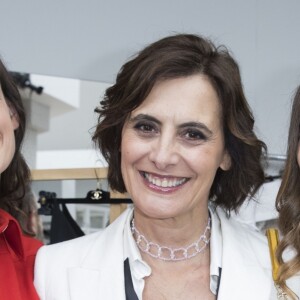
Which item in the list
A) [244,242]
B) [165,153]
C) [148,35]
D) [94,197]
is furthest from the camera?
[148,35]

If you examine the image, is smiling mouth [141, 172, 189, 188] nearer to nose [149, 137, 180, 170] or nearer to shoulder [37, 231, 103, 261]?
nose [149, 137, 180, 170]

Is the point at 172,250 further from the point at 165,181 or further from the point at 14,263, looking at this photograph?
the point at 14,263

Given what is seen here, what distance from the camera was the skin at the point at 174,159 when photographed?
89.4 inches

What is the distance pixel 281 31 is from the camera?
3.65 meters

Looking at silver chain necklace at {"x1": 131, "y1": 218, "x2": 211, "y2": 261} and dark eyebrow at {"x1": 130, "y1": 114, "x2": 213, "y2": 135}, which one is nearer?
dark eyebrow at {"x1": 130, "y1": 114, "x2": 213, "y2": 135}

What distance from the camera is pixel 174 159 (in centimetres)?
226

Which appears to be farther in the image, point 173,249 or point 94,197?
point 94,197

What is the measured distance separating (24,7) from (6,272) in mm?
1465

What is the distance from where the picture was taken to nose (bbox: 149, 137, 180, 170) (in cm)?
225

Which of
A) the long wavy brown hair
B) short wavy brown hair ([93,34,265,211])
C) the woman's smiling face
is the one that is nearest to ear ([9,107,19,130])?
short wavy brown hair ([93,34,265,211])

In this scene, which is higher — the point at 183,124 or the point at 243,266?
the point at 183,124

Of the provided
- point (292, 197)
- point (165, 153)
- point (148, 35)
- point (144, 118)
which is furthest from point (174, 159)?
point (148, 35)

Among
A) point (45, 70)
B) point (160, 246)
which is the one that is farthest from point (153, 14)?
point (160, 246)

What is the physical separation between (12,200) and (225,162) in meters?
0.79
